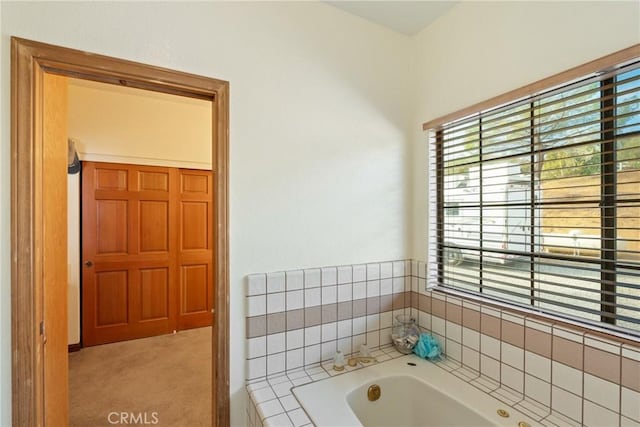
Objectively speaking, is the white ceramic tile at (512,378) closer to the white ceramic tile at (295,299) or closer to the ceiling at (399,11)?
the white ceramic tile at (295,299)

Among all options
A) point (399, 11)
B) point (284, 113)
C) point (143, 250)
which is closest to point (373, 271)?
point (284, 113)

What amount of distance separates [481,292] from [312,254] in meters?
0.96

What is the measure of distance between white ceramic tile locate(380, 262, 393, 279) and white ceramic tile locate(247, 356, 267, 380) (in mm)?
848

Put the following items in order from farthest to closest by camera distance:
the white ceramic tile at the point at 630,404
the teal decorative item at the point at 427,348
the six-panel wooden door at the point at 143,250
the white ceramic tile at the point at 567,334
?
the six-panel wooden door at the point at 143,250
the teal decorative item at the point at 427,348
the white ceramic tile at the point at 567,334
the white ceramic tile at the point at 630,404

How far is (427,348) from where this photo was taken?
66.2 inches

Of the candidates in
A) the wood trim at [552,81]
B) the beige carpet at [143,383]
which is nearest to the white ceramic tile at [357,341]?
the beige carpet at [143,383]

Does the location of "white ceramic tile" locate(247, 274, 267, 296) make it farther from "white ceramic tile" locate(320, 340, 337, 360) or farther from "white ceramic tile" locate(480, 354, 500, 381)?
"white ceramic tile" locate(480, 354, 500, 381)

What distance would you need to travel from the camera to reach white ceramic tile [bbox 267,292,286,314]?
4.85 ft

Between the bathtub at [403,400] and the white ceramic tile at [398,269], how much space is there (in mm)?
501

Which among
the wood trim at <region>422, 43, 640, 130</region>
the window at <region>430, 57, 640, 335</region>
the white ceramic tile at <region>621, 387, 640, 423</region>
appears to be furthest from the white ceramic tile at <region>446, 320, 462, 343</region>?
the wood trim at <region>422, 43, 640, 130</region>

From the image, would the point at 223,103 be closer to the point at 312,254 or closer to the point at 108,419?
the point at 312,254

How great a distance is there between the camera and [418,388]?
4.91 ft

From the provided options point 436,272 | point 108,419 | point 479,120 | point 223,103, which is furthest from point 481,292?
point 108,419

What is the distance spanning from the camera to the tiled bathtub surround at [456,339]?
109 cm
